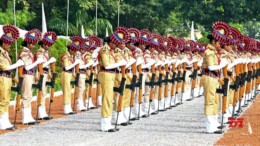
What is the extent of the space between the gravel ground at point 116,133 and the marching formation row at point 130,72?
45cm

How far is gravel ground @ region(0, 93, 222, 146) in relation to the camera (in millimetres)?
15000

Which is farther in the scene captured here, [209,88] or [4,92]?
[4,92]

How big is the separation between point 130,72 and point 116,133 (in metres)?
3.17

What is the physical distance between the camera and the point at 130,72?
19.4 metres

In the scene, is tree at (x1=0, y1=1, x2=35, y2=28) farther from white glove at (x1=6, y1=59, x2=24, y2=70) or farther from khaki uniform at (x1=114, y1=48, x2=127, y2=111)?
white glove at (x1=6, y1=59, x2=24, y2=70)

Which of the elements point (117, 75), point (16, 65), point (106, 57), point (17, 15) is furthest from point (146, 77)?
point (17, 15)

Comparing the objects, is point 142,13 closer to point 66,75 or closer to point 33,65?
point 66,75

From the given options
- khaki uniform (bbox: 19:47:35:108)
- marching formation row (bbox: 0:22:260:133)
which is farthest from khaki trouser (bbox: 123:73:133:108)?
khaki uniform (bbox: 19:47:35:108)

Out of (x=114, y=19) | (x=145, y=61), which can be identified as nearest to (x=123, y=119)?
(x=145, y=61)

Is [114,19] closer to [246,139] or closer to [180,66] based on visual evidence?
[180,66]

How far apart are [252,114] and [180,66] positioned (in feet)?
18.5

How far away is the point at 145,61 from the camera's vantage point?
20.6m

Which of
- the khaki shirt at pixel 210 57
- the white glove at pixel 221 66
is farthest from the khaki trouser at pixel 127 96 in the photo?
the white glove at pixel 221 66

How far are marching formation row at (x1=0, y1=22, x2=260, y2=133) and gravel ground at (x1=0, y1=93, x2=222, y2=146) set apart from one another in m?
0.45
